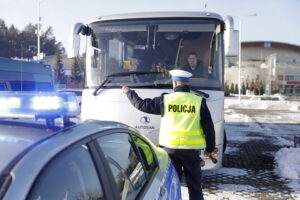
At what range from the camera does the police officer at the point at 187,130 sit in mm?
4012

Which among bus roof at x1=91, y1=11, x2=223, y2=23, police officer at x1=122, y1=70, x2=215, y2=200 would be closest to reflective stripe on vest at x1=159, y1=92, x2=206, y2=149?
police officer at x1=122, y1=70, x2=215, y2=200

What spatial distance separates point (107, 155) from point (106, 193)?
11.1 inches

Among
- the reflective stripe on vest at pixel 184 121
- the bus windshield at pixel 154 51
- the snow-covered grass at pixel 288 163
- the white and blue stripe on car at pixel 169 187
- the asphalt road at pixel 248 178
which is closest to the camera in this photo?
the white and blue stripe on car at pixel 169 187

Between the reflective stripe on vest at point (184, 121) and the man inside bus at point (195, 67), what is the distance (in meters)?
1.44

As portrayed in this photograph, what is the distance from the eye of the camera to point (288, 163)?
6.43 m

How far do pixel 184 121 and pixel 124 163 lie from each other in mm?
1810

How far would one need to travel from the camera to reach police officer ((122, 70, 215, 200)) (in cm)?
401

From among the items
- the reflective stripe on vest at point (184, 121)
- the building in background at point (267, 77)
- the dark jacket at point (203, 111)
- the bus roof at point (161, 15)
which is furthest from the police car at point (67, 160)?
the building in background at point (267, 77)

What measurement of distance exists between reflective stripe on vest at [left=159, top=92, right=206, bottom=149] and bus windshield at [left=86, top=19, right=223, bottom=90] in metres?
1.27

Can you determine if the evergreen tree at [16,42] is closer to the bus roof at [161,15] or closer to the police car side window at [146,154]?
the bus roof at [161,15]

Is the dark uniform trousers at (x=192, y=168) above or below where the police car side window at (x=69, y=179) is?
below

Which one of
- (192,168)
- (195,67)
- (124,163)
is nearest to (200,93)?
(195,67)

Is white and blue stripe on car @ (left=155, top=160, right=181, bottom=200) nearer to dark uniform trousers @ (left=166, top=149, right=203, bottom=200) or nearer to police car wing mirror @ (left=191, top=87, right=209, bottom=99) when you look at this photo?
dark uniform trousers @ (left=166, top=149, right=203, bottom=200)

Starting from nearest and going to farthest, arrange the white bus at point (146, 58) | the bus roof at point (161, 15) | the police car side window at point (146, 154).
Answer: the police car side window at point (146, 154) → the white bus at point (146, 58) → the bus roof at point (161, 15)
